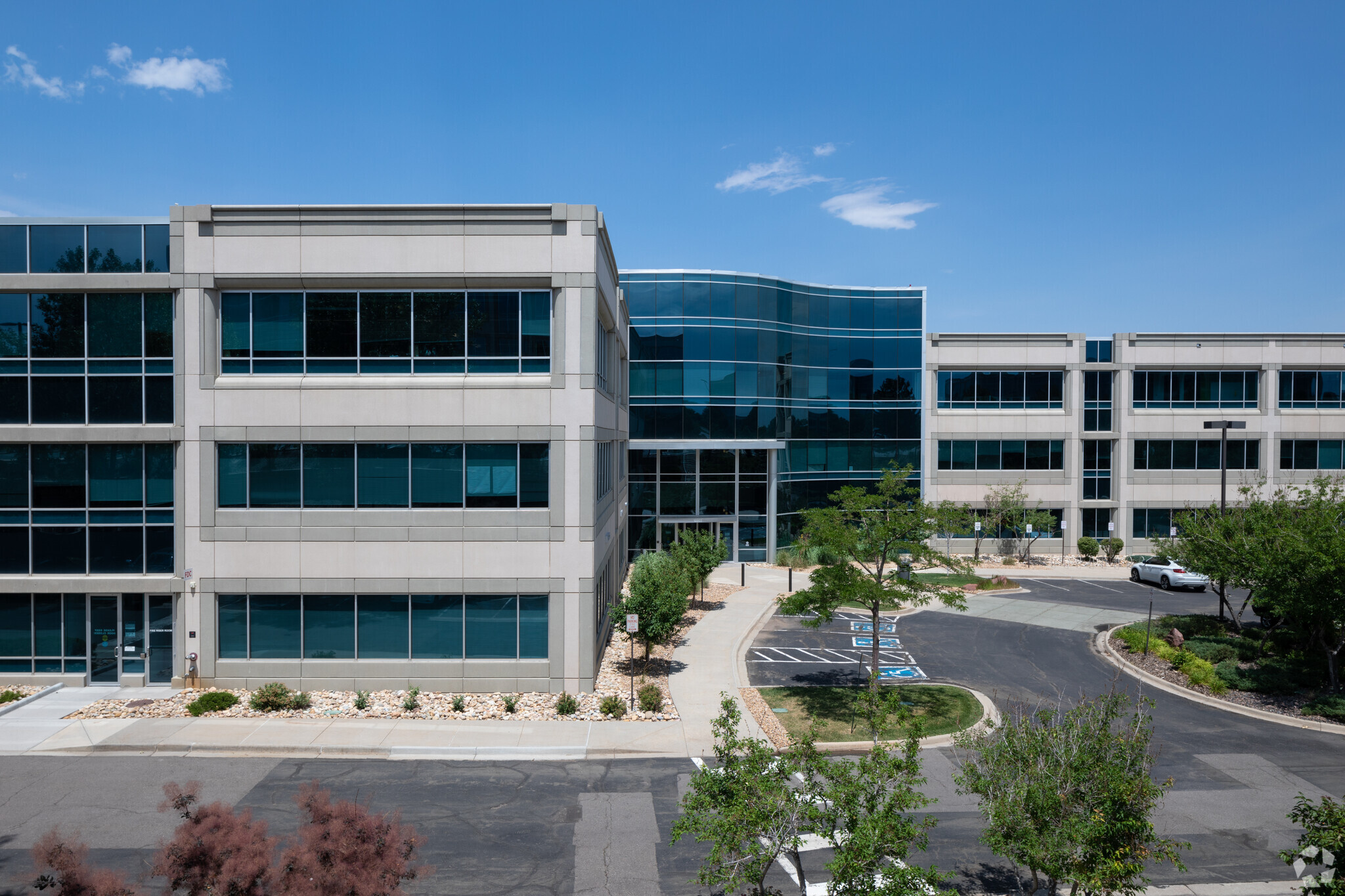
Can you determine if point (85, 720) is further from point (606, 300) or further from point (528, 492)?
point (606, 300)

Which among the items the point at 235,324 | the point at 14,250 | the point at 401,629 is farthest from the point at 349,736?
the point at 14,250

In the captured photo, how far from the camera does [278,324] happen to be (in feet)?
66.6

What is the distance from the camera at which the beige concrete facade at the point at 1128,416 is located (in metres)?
45.4

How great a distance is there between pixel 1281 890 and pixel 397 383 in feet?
67.8

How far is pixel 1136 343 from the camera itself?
4556 cm

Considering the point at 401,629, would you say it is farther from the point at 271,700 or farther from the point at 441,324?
the point at 441,324

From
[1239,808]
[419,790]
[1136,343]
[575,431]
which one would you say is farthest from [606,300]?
[1136,343]

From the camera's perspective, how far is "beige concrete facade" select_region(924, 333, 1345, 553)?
45.4m

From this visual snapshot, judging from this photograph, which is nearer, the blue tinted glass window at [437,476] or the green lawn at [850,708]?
the green lawn at [850,708]

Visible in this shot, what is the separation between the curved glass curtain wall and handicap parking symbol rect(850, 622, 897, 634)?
455 inches

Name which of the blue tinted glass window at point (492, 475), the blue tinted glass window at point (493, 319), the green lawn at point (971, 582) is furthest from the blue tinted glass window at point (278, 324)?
the green lawn at point (971, 582)

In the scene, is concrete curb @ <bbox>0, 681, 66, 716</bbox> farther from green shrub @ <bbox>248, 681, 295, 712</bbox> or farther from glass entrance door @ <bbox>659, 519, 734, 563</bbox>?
glass entrance door @ <bbox>659, 519, 734, 563</bbox>

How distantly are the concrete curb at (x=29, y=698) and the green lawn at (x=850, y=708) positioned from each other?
757 inches

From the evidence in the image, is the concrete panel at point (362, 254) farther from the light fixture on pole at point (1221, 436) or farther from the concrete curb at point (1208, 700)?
the light fixture on pole at point (1221, 436)
